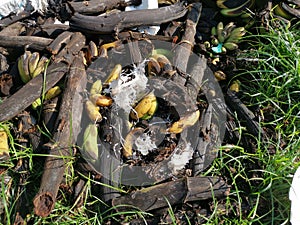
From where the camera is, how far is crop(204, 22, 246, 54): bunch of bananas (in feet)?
11.8

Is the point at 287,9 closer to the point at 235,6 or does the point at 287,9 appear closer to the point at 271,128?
the point at 235,6

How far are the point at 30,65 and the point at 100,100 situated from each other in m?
0.56

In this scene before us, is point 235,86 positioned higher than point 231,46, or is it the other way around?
point 231,46

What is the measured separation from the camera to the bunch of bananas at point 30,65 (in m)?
3.23

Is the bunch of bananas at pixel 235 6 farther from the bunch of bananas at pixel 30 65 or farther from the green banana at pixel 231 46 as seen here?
the bunch of bananas at pixel 30 65

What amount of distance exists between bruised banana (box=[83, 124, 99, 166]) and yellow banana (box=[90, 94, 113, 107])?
16 centimetres

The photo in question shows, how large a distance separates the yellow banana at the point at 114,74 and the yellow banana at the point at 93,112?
0.20 meters

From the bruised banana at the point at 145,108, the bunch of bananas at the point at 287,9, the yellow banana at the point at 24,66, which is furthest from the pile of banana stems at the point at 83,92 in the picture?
the bunch of bananas at the point at 287,9

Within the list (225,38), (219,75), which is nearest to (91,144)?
(219,75)

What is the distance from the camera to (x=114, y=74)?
3199mm

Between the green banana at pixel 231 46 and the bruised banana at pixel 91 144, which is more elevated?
the green banana at pixel 231 46

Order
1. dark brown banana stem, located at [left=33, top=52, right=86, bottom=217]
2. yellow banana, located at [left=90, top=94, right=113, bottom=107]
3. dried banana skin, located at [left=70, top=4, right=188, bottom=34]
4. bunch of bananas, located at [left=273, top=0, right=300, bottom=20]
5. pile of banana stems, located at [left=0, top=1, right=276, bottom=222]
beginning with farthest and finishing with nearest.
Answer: bunch of bananas, located at [left=273, top=0, right=300, bottom=20], dried banana skin, located at [left=70, top=4, right=188, bottom=34], yellow banana, located at [left=90, top=94, right=113, bottom=107], pile of banana stems, located at [left=0, top=1, right=276, bottom=222], dark brown banana stem, located at [left=33, top=52, right=86, bottom=217]

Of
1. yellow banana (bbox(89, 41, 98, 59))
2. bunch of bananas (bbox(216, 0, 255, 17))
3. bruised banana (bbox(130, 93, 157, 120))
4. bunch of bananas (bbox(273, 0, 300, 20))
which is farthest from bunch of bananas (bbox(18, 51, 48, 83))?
bunch of bananas (bbox(273, 0, 300, 20))

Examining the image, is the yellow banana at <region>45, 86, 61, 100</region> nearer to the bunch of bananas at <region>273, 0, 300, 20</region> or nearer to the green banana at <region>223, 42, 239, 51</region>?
the green banana at <region>223, 42, 239, 51</region>
